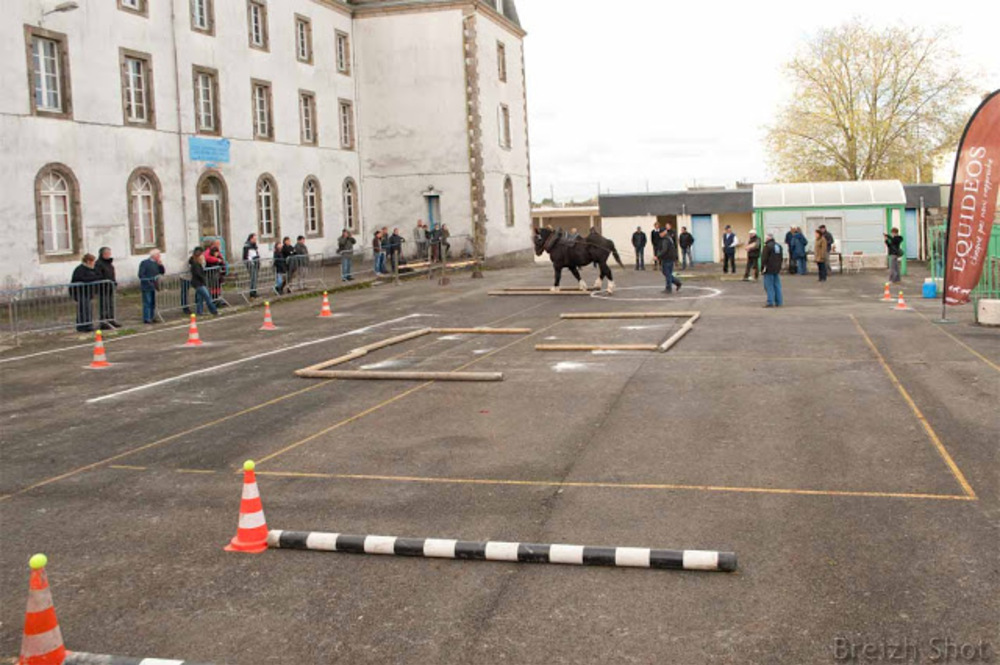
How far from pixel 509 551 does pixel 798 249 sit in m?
29.4

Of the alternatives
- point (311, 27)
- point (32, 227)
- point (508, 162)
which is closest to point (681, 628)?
point (32, 227)

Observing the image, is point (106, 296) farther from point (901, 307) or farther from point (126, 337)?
point (901, 307)

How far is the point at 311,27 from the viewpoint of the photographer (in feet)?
130

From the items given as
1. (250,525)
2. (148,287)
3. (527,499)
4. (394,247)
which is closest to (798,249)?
(394,247)

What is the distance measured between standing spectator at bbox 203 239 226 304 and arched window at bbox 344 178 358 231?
16.7 m

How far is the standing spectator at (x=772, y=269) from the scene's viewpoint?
22109 millimetres

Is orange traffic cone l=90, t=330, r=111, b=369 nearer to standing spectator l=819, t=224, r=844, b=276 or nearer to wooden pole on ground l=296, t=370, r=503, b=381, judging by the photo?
wooden pole on ground l=296, t=370, r=503, b=381

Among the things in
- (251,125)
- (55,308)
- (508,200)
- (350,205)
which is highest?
(251,125)

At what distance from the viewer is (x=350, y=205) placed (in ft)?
141

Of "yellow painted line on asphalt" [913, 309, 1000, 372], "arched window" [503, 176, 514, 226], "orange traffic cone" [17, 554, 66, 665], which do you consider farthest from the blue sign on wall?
"orange traffic cone" [17, 554, 66, 665]

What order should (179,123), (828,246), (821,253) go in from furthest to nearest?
(828,246), (821,253), (179,123)

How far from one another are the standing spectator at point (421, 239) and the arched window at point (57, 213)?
15.5 m

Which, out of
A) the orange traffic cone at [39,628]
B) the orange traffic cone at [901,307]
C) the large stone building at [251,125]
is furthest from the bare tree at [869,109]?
the orange traffic cone at [39,628]

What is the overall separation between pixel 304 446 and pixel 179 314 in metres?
15.7
